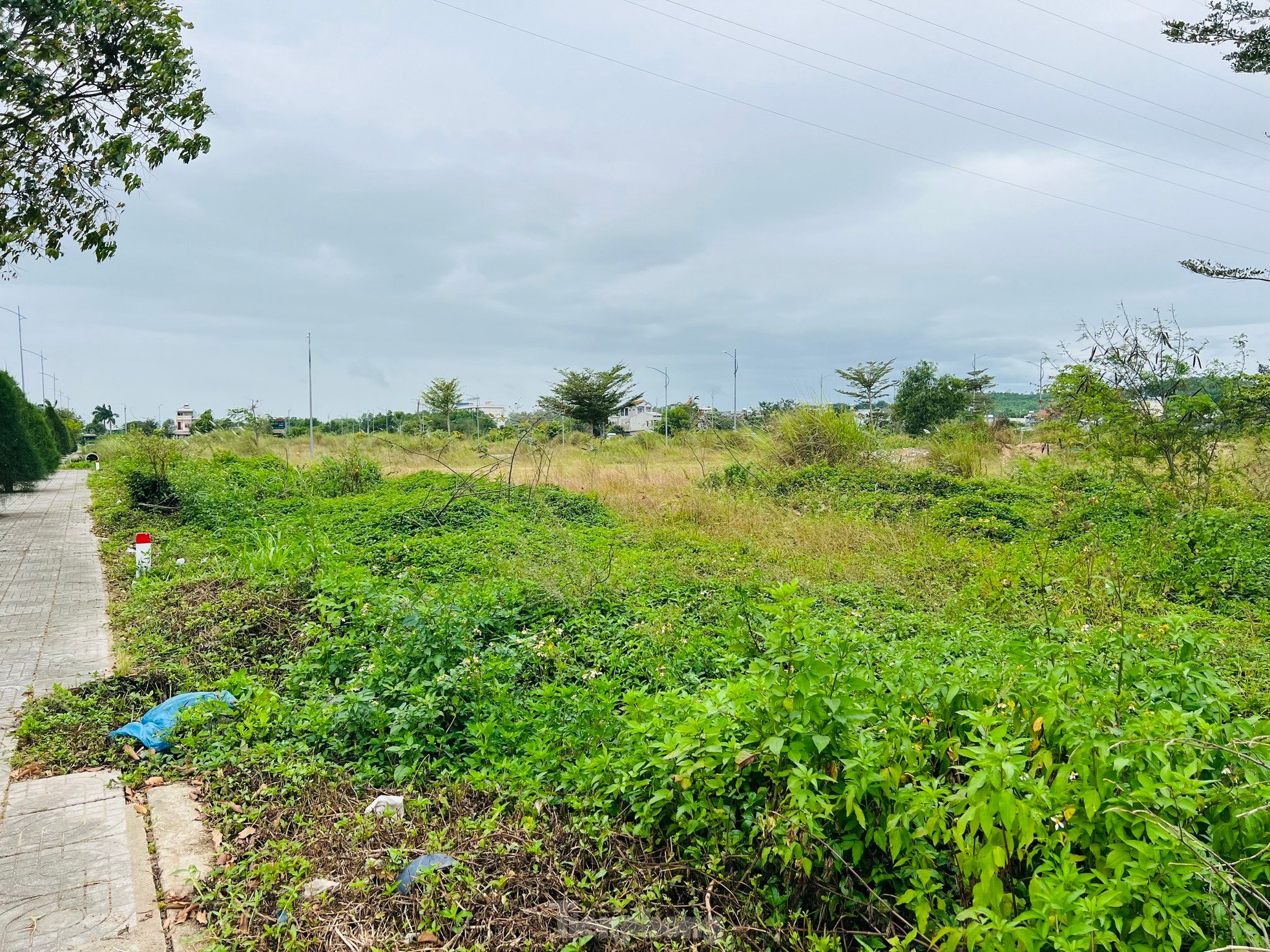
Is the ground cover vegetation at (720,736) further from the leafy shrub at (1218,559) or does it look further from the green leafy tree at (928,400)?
the green leafy tree at (928,400)

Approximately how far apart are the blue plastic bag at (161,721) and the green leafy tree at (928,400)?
24961mm

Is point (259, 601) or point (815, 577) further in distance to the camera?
point (815, 577)

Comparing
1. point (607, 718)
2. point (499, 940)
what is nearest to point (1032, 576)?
point (607, 718)

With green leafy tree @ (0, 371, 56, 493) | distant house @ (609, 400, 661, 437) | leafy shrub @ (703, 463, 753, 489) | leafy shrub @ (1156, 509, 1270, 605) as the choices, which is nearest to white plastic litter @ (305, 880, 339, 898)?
leafy shrub @ (1156, 509, 1270, 605)

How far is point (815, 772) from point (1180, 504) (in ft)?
26.2

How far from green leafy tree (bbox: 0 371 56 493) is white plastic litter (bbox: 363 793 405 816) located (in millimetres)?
15841

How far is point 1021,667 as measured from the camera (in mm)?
2422

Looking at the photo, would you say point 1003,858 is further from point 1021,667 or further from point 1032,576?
point 1032,576

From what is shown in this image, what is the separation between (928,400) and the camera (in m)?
26.8

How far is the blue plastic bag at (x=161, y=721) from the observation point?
3371 mm

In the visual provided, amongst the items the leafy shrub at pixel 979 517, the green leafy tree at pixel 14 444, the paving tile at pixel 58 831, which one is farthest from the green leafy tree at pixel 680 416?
the paving tile at pixel 58 831

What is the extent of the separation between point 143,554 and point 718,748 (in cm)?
634

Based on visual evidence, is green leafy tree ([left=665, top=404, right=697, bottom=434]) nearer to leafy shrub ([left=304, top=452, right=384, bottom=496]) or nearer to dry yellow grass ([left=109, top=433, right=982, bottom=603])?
dry yellow grass ([left=109, top=433, right=982, bottom=603])

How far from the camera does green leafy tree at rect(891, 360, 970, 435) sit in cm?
2630
